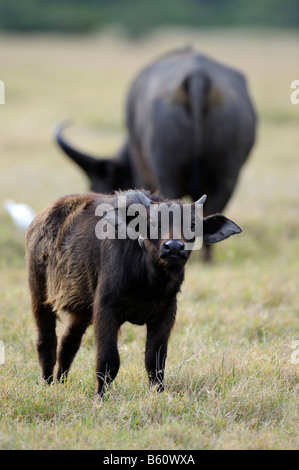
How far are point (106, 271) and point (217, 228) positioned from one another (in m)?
0.74

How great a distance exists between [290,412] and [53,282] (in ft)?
5.75

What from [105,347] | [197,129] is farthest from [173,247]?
[197,129]

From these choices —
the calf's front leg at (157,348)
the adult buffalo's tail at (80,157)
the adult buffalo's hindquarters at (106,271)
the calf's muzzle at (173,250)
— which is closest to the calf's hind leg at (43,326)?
the adult buffalo's hindquarters at (106,271)

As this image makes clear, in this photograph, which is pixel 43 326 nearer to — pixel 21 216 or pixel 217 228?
pixel 217 228

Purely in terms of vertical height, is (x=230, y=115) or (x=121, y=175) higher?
(x=230, y=115)

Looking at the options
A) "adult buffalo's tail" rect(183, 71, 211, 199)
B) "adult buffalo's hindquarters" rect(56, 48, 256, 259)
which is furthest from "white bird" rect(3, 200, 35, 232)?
"adult buffalo's tail" rect(183, 71, 211, 199)

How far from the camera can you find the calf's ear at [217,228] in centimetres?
492

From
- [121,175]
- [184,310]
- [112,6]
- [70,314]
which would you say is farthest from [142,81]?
[112,6]

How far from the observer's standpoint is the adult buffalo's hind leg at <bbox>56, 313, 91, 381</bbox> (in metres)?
5.62

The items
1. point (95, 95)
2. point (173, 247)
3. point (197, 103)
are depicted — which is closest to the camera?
point (173, 247)

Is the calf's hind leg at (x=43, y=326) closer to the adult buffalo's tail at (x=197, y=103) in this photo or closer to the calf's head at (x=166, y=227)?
the calf's head at (x=166, y=227)

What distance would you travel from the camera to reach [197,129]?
8.94 m

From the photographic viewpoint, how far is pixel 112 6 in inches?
2685
